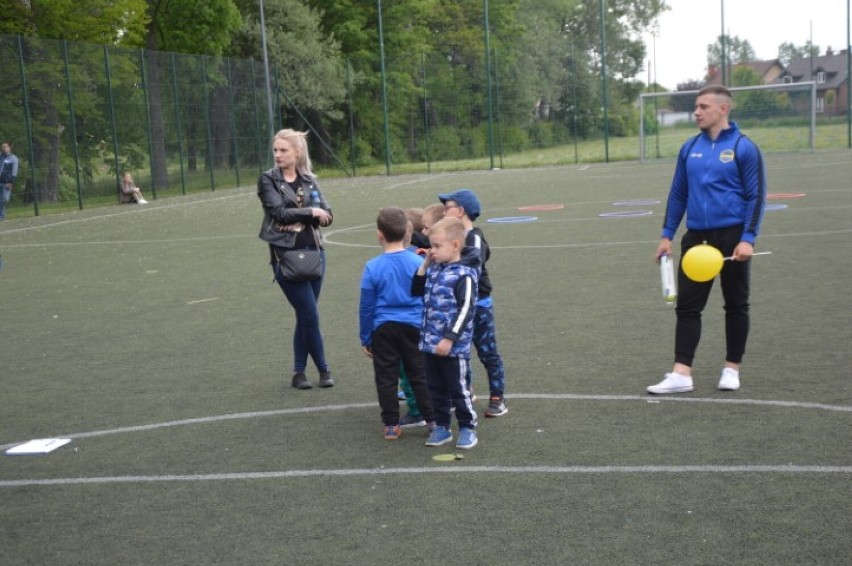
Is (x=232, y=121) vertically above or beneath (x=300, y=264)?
above

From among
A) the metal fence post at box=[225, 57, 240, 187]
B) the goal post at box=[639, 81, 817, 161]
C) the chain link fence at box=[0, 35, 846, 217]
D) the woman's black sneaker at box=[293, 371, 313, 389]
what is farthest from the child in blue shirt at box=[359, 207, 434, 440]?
the goal post at box=[639, 81, 817, 161]

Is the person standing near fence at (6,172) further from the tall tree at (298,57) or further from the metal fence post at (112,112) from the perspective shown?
the tall tree at (298,57)

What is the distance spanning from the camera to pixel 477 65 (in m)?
A: 44.6

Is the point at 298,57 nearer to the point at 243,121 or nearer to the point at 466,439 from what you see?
the point at 243,121

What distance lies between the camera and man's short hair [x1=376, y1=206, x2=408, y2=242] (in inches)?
245

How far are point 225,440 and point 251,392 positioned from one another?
46.5 inches

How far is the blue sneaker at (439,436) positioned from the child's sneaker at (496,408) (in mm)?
533

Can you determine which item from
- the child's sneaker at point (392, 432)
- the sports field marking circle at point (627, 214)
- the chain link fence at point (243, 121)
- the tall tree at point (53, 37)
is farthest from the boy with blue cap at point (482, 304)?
the tall tree at point (53, 37)

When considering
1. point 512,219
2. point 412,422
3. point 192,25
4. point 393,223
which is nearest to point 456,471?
point 412,422

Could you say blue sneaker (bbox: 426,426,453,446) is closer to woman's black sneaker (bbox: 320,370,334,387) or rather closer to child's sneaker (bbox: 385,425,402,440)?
child's sneaker (bbox: 385,425,402,440)

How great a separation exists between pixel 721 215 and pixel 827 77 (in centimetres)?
8412

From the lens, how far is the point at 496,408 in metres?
6.63

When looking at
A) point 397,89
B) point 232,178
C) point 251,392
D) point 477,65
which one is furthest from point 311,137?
point 251,392

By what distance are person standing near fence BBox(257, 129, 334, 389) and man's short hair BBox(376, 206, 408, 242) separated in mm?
1147
